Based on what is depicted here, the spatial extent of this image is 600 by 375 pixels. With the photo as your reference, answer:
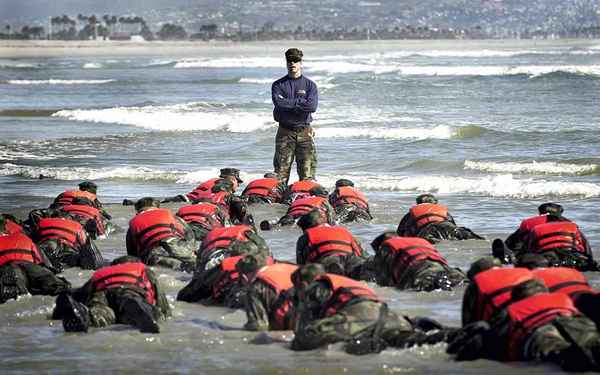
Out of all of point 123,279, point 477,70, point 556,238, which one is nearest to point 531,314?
point 123,279

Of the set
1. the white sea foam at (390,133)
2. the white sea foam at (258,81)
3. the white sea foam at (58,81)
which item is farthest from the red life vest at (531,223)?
the white sea foam at (58,81)

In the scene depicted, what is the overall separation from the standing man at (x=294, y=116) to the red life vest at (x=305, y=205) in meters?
1.78

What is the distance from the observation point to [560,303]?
8.67m

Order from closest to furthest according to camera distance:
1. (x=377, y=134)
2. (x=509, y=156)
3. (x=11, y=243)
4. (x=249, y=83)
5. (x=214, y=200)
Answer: (x=11, y=243), (x=214, y=200), (x=509, y=156), (x=377, y=134), (x=249, y=83)

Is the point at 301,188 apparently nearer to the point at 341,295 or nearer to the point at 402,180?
the point at 402,180

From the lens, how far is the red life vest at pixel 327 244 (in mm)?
11922

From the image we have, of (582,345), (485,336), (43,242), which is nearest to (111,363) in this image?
(485,336)

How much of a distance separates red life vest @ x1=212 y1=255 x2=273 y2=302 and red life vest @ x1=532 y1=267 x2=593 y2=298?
2.73 meters

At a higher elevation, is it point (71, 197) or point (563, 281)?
point (563, 281)

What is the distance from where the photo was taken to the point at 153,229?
13211 mm

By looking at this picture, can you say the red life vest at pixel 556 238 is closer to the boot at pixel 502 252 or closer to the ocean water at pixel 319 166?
the boot at pixel 502 252

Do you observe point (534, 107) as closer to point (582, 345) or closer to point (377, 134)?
point (377, 134)

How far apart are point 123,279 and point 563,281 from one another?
11.7 feet

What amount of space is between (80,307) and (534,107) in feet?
105
